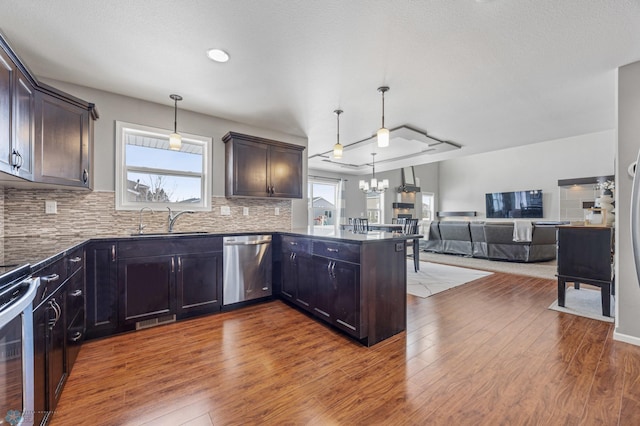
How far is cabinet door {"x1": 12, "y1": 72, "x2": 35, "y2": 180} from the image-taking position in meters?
1.85

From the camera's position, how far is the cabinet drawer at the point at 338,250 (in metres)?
2.34

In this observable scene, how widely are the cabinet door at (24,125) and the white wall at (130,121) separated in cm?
89

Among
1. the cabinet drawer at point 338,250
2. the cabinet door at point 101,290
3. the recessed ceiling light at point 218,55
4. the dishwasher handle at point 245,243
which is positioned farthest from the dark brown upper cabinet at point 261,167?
the cabinet door at point 101,290

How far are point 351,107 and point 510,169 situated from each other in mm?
9998

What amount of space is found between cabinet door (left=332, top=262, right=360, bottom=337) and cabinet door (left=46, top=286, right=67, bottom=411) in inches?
75.1

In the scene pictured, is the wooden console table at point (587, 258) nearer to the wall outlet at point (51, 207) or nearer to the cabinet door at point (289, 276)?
the cabinet door at point (289, 276)

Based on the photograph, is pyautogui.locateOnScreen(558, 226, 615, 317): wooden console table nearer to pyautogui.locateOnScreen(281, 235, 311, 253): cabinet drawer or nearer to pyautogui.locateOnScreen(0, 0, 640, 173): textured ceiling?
pyautogui.locateOnScreen(0, 0, 640, 173): textured ceiling

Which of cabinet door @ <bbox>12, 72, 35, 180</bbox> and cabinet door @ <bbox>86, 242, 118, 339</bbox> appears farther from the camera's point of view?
cabinet door @ <bbox>86, 242, 118, 339</bbox>

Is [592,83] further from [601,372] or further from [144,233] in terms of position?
[144,233]

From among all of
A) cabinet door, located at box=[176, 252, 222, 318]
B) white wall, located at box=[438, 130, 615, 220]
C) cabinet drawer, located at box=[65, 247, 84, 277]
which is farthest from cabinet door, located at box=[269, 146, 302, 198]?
white wall, located at box=[438, 130, 615, 220]

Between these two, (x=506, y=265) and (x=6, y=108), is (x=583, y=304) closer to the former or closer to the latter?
(x=506, y=265)

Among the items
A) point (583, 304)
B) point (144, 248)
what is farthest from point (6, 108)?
point (583, 304)

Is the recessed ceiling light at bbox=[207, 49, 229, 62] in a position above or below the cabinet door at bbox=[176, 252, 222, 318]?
above

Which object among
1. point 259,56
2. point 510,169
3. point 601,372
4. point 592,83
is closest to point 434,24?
point 259,56
